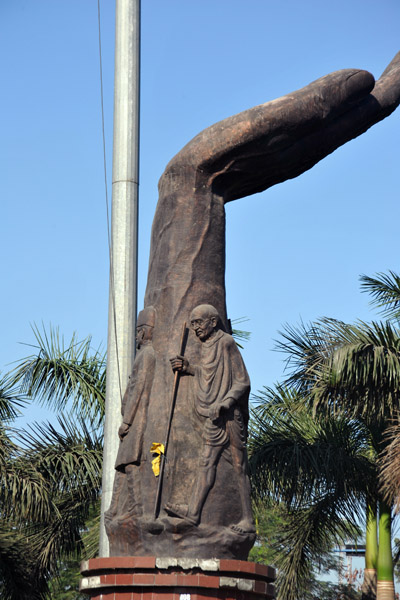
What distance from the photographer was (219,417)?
7.84m

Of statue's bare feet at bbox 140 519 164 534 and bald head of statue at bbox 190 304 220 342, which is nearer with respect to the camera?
statue's bare feet at bbox 140 519 164 534

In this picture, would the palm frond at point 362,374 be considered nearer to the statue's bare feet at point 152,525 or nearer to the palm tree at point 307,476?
the palm tree at point 307,476

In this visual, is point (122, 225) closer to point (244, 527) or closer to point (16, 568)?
point (244, 527)

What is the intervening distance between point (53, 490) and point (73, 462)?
0.47 meters

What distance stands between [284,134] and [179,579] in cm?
400

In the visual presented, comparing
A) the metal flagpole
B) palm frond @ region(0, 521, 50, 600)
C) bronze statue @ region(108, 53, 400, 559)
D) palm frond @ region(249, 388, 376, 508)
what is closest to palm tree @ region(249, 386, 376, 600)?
palm frond @ region(249, 388, 376, 508)

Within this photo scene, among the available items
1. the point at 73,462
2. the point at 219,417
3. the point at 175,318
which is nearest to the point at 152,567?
the point at 219,417

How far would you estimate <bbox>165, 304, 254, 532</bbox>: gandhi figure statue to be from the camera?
7.63m

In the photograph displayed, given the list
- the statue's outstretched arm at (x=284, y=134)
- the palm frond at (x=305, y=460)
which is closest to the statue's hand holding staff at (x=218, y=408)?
the statue's outstretched arm at (x=284, y=134)

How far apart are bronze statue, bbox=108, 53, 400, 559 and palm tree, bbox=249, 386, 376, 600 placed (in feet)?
17.3

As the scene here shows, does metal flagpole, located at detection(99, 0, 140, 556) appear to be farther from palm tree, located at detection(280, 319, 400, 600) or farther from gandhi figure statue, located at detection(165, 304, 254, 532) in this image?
palm tree, located at detection(280, 319, 400, 600)

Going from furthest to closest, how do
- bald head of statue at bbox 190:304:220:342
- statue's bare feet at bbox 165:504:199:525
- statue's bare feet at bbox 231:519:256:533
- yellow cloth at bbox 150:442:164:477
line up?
1. bald head of statue at bbox 190:304:220:342
2. yellow cloth at bbox 150:442:164:477
3. statue's bare feet at bbox 231:519:256:533
4. statue's bare feet at bbox 165:504:199:525

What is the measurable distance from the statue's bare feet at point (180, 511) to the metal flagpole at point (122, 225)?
1.33 m

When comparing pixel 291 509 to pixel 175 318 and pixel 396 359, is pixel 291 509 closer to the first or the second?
pixel 396 359
